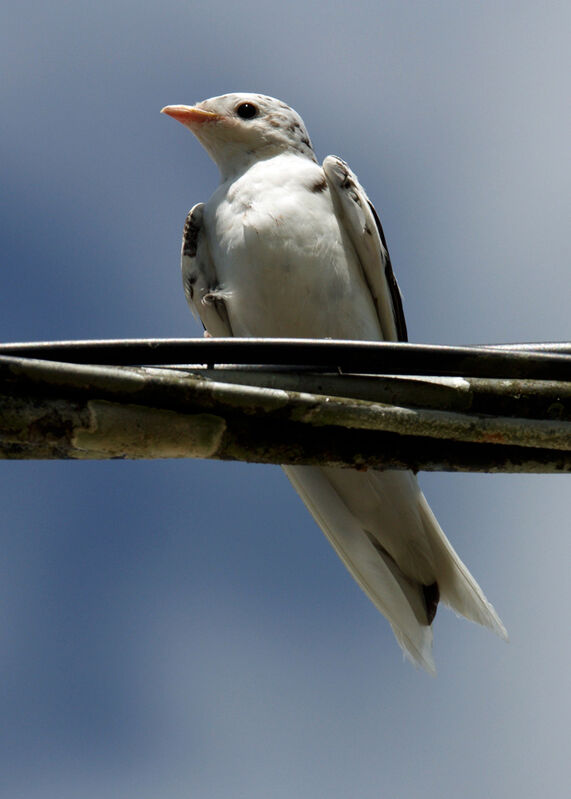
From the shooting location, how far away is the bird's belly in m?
5.68

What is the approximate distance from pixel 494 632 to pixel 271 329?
223cm

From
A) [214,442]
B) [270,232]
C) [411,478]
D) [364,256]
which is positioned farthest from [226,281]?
[214,442]

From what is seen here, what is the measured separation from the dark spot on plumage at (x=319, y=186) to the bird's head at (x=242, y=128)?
0.78m

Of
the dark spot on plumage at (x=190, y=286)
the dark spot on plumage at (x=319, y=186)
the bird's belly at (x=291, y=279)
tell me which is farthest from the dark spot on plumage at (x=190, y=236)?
the dark spot on plumage at (x=319, y=186)

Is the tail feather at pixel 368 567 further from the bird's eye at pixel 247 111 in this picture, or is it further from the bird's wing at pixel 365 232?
the bird's eye at pixel 247 111

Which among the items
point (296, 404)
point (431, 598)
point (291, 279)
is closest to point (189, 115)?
point (291, 279)

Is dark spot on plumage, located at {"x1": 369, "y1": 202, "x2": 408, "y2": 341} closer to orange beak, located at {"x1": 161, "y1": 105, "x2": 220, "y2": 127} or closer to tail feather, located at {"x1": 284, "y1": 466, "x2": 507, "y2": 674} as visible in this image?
tail feather, located at {"x1": 284, "y1": 466, "x2": 507, "y2": 674}

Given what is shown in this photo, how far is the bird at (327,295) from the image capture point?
500 centimetres

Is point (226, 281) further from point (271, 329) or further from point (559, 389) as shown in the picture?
point (559, 389)

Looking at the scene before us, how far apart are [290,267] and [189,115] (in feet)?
6.98

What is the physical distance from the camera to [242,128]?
7.02m

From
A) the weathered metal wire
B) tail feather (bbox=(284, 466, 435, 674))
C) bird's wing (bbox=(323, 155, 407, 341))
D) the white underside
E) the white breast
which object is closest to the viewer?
the weathered metal wire

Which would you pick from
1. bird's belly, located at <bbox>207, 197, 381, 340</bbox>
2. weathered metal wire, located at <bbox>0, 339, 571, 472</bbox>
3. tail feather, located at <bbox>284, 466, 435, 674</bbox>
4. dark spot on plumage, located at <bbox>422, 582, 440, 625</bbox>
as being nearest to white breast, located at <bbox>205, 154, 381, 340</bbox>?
bird's belly, located at <bbox>207, 197, 381, 340</bbox>

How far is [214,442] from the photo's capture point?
2709 millimetres
